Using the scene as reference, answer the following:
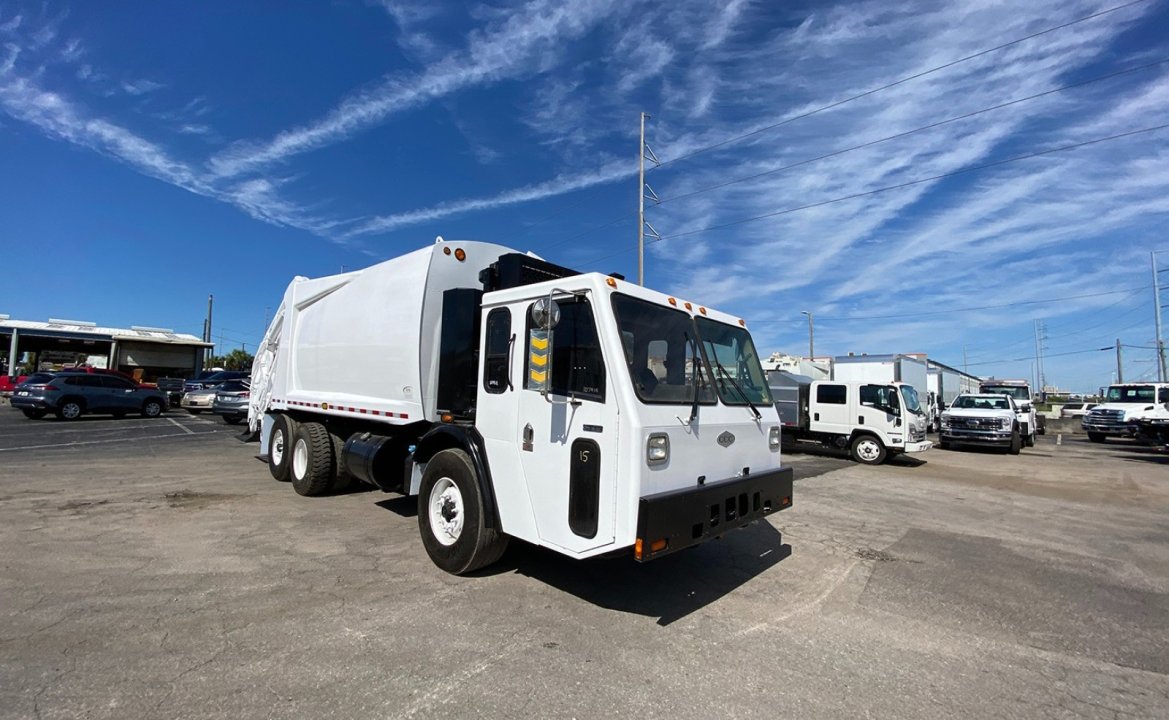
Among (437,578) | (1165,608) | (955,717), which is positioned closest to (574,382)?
(437,578)

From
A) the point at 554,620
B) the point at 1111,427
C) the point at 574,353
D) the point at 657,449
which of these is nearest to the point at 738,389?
the point at 657,449

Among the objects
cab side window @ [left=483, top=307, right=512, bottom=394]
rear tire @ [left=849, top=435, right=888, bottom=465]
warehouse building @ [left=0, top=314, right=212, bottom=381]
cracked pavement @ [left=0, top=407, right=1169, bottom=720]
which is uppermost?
warehouse building @ [left=0, top=314, right=212, bottom=381]

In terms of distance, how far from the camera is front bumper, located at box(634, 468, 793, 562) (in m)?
3.55

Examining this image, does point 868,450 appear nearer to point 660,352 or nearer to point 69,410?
point 660,352

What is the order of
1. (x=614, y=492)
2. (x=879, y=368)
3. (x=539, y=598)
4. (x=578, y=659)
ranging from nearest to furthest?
(x=578, y=659)
(x=614, y=492)
(x=539, y=598)
(x=879, y=368)

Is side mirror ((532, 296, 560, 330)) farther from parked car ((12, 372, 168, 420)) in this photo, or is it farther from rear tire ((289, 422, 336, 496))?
parked car ((12, 372, 168, 420))

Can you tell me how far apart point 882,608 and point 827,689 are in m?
1.61

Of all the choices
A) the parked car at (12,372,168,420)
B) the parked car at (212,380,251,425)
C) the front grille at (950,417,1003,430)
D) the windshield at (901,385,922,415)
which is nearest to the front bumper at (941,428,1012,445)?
the front grille at (950,417,1003,430)

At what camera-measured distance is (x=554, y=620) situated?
4008 millimetres

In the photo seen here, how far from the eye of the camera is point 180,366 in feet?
124

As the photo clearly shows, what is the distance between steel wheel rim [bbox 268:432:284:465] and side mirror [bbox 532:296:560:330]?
21.5ft

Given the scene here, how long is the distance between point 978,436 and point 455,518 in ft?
63.4

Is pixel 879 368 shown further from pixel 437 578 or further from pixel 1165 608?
pixel 437 578

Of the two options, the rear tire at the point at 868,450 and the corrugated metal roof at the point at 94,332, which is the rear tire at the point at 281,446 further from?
the corrugated metal roof at the point at 94,332
